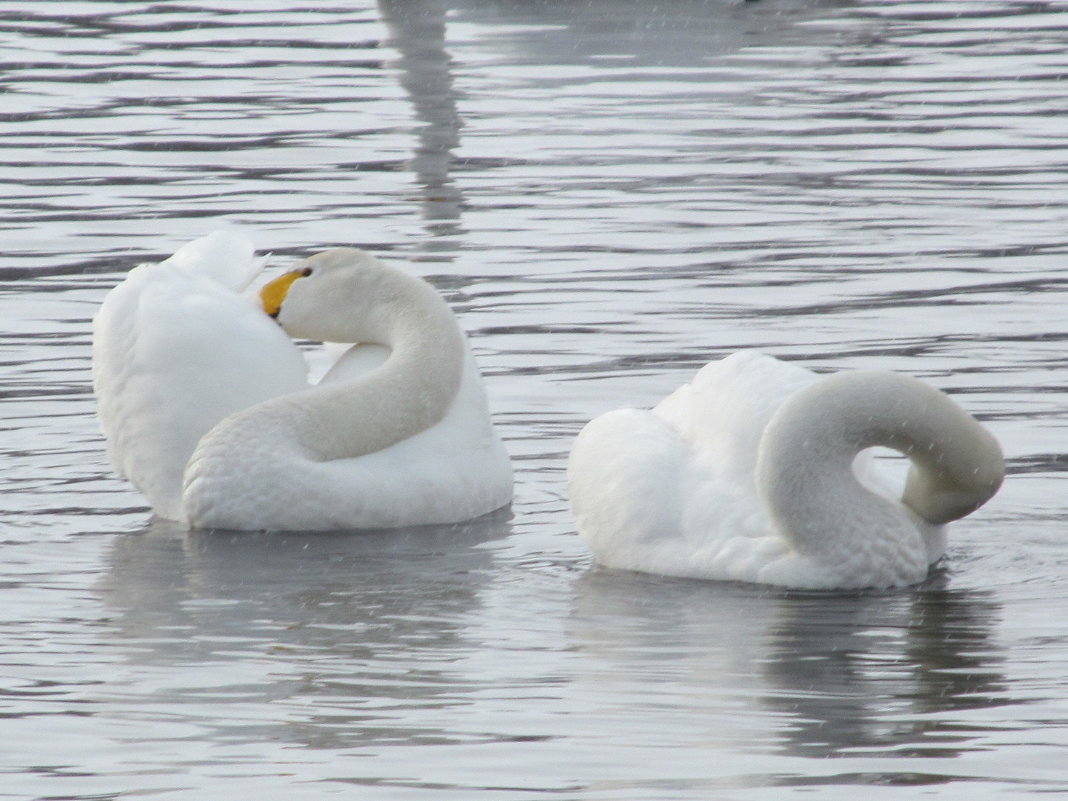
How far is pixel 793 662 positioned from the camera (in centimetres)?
703

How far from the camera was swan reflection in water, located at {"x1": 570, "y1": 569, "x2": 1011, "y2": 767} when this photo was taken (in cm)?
628

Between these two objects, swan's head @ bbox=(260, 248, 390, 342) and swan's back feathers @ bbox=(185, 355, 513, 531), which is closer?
swan's back feathers @ bbox=(185, 355, 513, 531)

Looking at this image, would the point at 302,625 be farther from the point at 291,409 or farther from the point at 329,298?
the point at 329,298

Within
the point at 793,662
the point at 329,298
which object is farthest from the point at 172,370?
the point at 793,662

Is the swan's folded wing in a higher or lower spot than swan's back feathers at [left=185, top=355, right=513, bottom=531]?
higher

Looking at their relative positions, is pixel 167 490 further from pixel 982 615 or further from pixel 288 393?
pixel 982 615

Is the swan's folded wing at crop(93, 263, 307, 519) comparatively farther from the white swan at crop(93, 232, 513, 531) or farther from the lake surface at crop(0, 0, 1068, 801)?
the lake surface at crop(0, 0, 1068, 801)

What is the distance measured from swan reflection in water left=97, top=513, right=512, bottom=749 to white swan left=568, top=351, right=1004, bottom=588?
58cm

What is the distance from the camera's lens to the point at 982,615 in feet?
24.7

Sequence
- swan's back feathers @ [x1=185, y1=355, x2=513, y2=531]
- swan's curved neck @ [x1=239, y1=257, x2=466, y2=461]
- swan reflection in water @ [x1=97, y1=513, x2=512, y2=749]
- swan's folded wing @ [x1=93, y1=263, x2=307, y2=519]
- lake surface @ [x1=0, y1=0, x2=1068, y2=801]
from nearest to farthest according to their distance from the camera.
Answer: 1. lake surface @ [x1=0, y1=0, x2=1068, y2=801]
2. swan reflection in water @ [x1=97, y1=513, x2=512, y2=749]
3. swan's back feathers @ [x1=185, y1=355, x2=513, y2=531]
4. swan's curved neck @ [x1=239, y1=257, x2=466, y2=461]
5. swan's folded wing @ [x1=93, y1=263, x2=307, y2=519]

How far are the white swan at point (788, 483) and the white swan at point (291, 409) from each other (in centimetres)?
93

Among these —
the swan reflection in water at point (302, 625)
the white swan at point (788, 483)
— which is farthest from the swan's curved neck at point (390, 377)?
the white swan at point (788, 483)

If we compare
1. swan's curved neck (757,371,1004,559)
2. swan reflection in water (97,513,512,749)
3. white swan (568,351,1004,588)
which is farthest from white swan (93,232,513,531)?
swan's curved neck (757,371,1004,559)

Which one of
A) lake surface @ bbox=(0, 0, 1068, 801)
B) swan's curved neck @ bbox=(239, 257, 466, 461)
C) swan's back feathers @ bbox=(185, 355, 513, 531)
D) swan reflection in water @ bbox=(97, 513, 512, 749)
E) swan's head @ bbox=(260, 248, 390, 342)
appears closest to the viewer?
lake surface @ bbox=(0, 0, 1068, 801)
